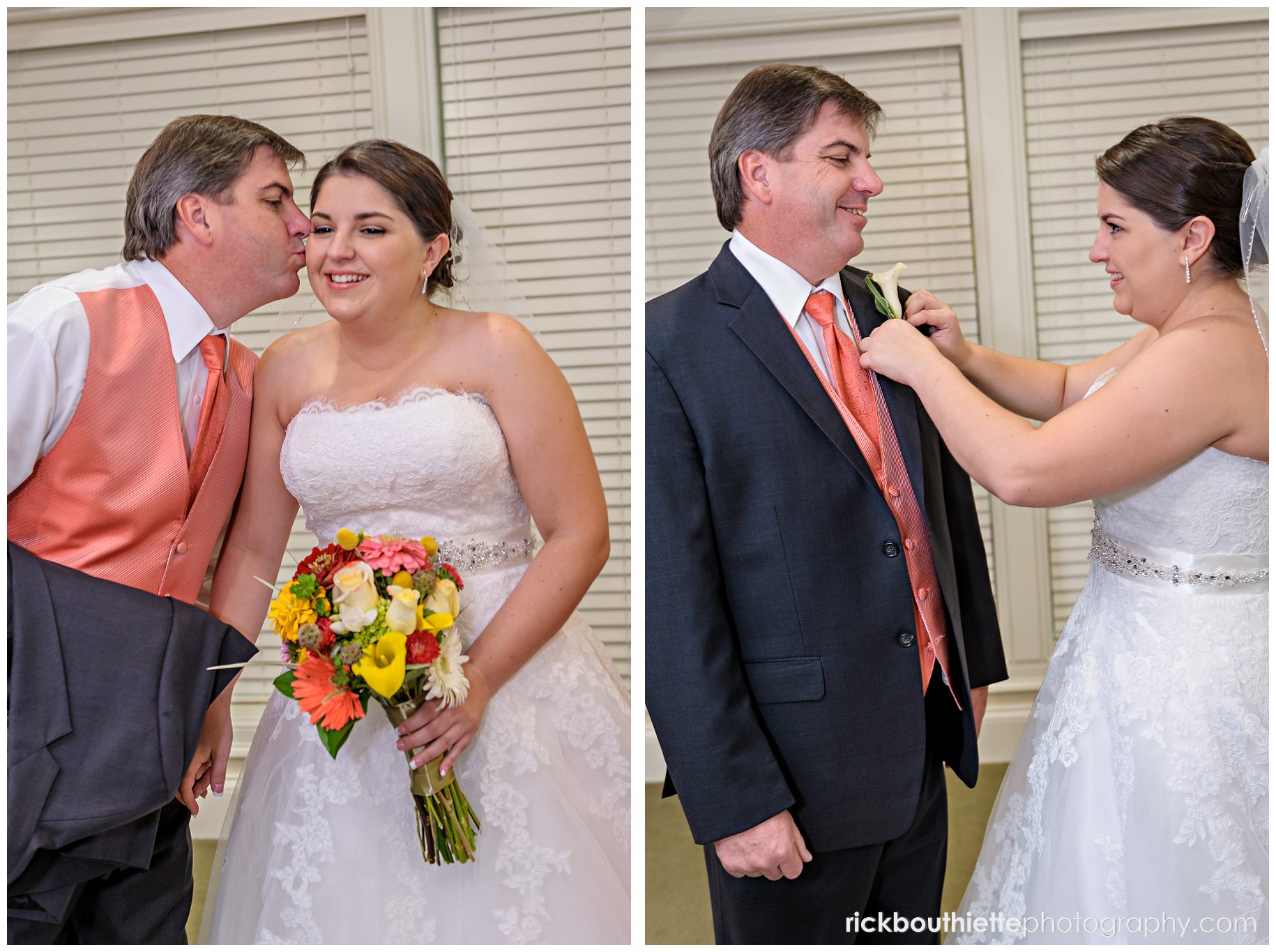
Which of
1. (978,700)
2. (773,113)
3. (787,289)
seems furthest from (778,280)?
(978,700)

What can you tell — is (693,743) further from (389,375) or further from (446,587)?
(389,375)

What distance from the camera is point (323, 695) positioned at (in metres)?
1.60

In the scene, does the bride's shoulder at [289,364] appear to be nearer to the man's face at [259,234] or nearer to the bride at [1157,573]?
the man's face at [259,234]

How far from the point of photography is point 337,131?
277 cm

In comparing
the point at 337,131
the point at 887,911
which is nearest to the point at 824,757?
the point at 887,911

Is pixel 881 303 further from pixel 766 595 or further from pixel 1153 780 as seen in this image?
pixel 1153 780

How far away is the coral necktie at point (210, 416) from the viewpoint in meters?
1.86

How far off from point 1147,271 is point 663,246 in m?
1.75

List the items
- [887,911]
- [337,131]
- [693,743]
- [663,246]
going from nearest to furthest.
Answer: [693,743]
[887,911]
[337,131]
[663,246]

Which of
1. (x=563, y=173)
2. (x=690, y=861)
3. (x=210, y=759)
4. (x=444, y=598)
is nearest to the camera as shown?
(x=444, y=598)

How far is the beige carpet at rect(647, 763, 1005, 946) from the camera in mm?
2631

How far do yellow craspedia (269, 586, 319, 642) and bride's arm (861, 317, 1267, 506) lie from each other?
1147 mm

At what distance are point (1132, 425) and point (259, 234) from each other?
167 centimetres

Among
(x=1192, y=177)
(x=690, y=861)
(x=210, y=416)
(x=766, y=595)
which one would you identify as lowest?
(x=690, y=861)
